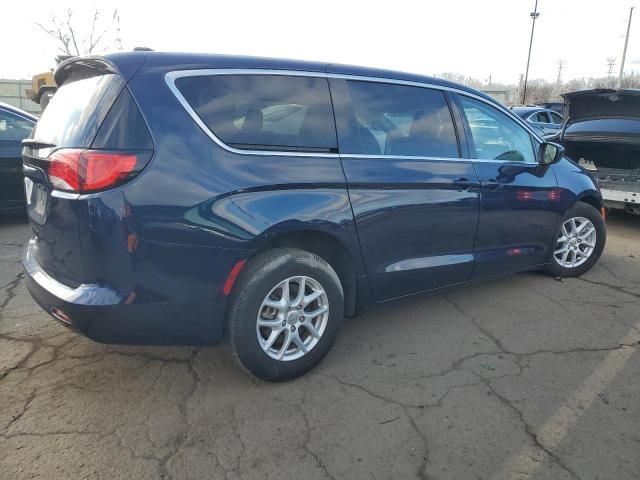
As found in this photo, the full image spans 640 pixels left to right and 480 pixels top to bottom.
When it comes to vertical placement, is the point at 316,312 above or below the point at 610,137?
below

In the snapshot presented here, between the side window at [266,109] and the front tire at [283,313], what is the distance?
0.62 meters

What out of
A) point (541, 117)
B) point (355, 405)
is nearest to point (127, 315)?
point (355, 405)

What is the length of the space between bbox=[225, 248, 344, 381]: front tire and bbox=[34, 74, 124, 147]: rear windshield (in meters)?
1.03

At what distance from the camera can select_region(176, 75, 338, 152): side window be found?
2.46 meters

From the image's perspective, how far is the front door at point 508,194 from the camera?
12.0ft

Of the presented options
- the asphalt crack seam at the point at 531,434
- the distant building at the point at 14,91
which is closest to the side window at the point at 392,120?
the asphalt crack seam at the point at 531,434

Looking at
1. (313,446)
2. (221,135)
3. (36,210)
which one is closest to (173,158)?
(221,135)

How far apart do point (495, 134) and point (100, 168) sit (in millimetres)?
2949

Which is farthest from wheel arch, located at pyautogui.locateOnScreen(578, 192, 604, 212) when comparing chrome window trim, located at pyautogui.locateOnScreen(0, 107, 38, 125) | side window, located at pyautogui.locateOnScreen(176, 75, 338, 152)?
chrome window trim, located at pyautogui.locateOnScreen(0, 107, 38, 125)

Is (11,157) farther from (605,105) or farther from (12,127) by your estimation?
(605,105)

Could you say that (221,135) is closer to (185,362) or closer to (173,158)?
(173,158)

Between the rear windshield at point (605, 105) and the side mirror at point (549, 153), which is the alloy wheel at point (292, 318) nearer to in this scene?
the side mirror at point (549, 153)

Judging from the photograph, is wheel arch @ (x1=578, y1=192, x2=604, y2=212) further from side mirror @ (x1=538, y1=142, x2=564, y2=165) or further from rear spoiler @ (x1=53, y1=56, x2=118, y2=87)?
rear spoiler @ (x1=53, y1=56, x2=118, y2=87)

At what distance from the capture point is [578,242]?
15.3 feet
